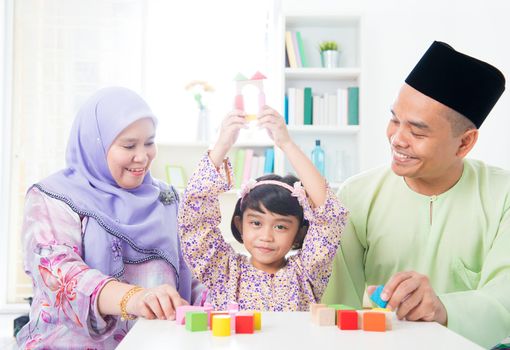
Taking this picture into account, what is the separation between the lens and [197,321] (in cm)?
123

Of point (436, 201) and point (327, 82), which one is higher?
point (327, 82)

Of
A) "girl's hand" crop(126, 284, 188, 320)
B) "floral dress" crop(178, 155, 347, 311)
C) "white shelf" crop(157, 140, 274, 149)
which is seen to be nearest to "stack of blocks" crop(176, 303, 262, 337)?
"girl's hand" crop(126, 284, 188, 320)

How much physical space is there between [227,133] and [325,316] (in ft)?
2.21

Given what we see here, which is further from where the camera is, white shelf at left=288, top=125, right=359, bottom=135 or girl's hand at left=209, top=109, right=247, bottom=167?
white shelf at left=288, top=125, right=359, bottom=135

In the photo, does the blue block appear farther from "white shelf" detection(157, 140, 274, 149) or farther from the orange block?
"white shelf" detection(157, 140, 274, 149)

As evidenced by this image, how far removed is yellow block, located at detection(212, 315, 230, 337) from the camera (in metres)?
1.18

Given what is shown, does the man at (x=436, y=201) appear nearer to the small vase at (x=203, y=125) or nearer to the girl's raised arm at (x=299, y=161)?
the girl's raised arm at (x=299, y=161)

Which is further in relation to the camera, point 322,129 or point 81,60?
point 81,60

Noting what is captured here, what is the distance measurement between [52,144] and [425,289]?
442 centimetres

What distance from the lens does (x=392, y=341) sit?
1.16 m

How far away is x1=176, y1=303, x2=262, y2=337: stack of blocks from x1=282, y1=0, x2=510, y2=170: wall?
378cm

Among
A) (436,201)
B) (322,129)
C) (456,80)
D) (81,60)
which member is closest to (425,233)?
(436,201)

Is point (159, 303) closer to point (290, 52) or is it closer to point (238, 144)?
point (238, 144)

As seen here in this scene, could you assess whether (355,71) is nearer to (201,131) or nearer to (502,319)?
(201,131)
